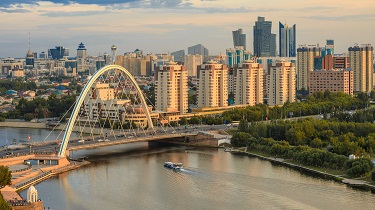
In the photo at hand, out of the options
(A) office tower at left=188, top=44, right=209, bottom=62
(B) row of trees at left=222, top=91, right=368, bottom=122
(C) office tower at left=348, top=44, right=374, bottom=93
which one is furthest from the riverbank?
(A) office tower at left=188, top=44, right=209, bottom=62

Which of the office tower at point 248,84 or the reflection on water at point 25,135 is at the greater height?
the office tower at point 248,84

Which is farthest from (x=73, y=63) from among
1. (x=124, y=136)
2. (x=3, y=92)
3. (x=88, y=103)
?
(x=124, y=136)

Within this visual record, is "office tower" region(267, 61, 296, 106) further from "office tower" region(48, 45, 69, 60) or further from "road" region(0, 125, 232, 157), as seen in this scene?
"office tower" region(48, 45, 69, 60)

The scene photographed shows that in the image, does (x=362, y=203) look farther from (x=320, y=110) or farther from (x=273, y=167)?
(x=320, y=110)

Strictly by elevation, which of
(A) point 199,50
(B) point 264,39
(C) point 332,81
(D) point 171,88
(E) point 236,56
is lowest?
(D) point 171,88

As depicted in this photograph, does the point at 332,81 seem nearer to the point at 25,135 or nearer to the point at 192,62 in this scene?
the point at 25,135

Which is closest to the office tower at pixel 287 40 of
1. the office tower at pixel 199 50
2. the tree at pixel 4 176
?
the office tower at pixel 199 50

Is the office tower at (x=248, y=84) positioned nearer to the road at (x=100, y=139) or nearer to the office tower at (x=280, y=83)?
the office tower at (x=280, y=83)

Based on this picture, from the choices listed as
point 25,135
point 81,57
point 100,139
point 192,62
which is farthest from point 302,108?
point 81,57
